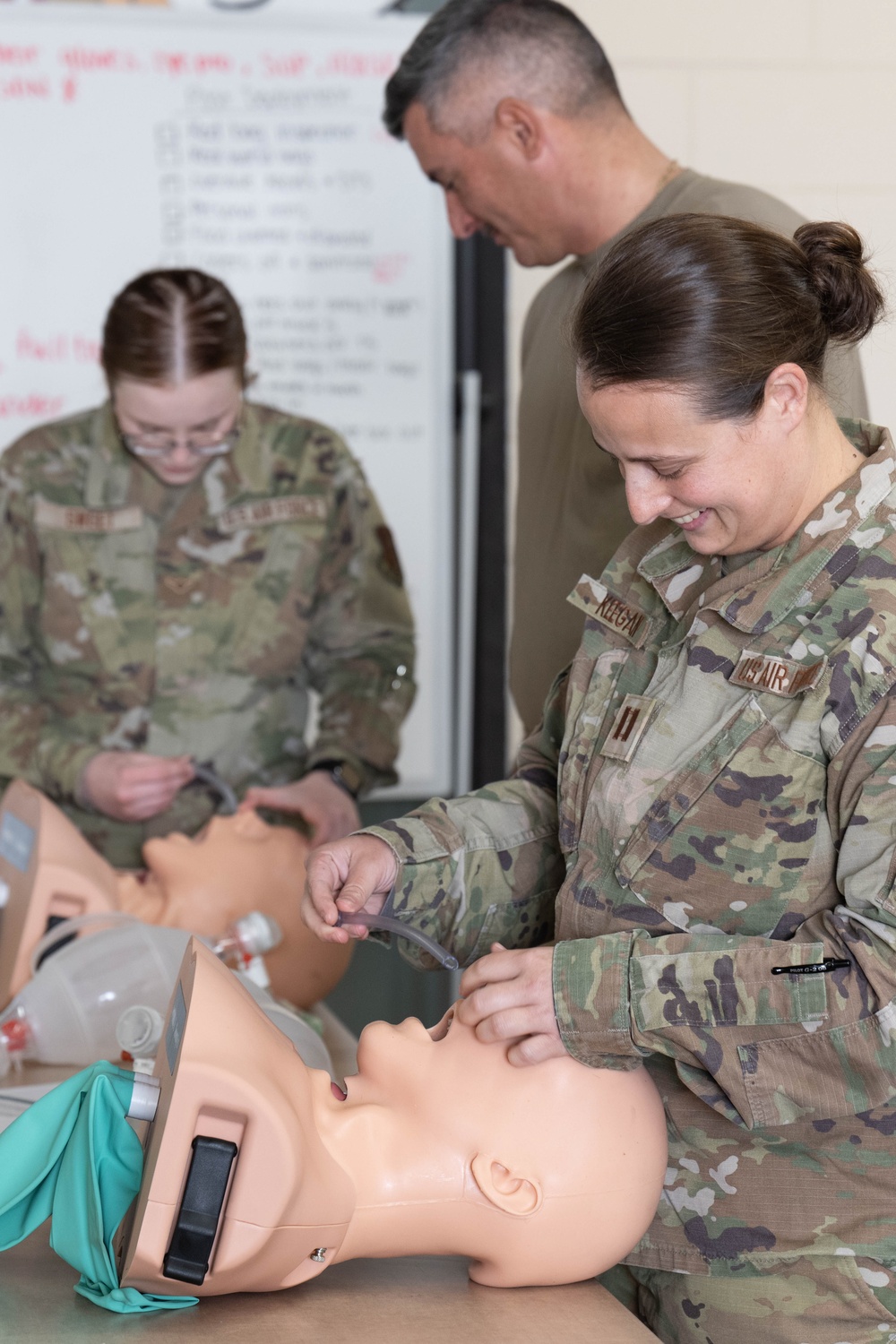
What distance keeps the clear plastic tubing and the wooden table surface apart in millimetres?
259

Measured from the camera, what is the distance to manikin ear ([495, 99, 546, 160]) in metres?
1.71

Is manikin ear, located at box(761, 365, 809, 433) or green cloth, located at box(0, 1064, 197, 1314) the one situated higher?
manikin ear, located at box(761, 365, 809, 433)

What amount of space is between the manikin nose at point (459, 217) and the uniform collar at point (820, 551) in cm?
89

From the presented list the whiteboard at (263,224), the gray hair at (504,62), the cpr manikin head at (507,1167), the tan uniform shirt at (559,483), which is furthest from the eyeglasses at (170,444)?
the cpr manikin head at (507,1167)

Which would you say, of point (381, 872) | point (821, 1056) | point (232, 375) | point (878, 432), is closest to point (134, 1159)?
point (381, 872)

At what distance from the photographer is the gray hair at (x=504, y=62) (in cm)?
172

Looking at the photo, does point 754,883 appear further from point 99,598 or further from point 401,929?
point 99,598

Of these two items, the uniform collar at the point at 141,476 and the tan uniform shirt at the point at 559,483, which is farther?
the uniform collar at the point at 141,476

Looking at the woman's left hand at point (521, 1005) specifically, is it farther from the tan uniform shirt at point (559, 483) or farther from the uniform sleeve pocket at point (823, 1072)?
the tan uniform shirt at point (559, 483)

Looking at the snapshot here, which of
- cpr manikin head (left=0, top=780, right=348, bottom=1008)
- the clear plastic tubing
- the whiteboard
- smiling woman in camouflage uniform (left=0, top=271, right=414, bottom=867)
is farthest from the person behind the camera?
the whiteboard

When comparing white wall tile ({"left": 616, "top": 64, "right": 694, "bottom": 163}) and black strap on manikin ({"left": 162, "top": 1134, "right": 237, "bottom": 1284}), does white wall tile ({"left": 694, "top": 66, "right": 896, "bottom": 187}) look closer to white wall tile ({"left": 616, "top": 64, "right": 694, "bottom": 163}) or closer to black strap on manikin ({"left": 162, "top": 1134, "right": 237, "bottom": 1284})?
white wall tile ({"left": 616, "top": 64, "right": 694, "bottom": 163})

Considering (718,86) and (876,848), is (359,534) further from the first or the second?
(876,848)

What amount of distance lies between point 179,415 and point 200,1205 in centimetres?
132

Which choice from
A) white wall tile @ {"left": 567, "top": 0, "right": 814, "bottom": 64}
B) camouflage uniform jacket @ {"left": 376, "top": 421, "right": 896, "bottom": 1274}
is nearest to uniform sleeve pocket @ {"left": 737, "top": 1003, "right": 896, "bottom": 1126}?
camouflage uniform jacket @ {"left": 376, "top": 421, "right": 896, "bottom": 1274}
